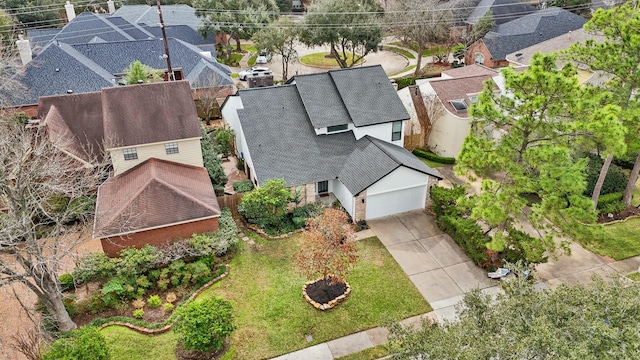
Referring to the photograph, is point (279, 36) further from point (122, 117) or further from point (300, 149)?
point (122, 117)

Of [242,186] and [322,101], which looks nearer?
[242,186]

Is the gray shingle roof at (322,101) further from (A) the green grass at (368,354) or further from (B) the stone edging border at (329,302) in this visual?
(A) the green grass at (368,354)

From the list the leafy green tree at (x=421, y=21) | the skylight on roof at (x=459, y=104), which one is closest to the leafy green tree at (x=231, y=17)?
the leafy green tree at (x=421, y=21)

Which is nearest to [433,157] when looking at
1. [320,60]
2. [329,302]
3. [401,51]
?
[329,302]

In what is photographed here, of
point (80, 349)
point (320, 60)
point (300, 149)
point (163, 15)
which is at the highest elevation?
point (163, 15)

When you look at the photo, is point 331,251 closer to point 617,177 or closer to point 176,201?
point 176,201

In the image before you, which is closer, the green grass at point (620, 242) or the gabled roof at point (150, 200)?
the gabled roof at point (150, 200)
